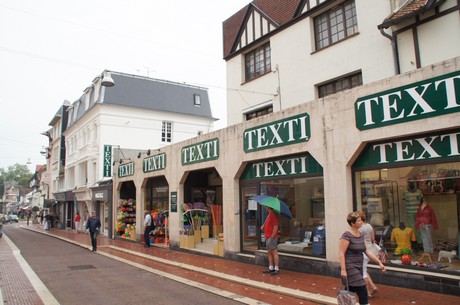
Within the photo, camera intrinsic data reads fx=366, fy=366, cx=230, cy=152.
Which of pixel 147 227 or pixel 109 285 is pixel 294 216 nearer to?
pixel 109 285

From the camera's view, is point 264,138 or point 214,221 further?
point 214,221

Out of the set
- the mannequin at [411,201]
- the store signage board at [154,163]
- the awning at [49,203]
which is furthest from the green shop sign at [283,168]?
the awning at [49,203]

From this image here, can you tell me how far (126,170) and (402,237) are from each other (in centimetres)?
1541

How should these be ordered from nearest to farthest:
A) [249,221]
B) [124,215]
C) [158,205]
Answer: [249,221] → [158,205] → [124,215]

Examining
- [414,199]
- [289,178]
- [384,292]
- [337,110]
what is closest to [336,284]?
[384,292]

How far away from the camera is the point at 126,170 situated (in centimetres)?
2022

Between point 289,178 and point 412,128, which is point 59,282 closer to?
point 289,178

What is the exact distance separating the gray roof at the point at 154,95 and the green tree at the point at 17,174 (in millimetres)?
97299

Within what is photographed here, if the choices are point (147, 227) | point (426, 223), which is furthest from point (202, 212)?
point (426, 223)

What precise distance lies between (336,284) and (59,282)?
668 cm

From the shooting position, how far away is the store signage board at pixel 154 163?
16.6m

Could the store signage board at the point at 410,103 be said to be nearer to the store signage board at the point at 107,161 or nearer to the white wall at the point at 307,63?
the white wall at the point at 307,63

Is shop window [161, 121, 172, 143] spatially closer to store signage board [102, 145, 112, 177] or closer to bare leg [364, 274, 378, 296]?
store signage board [102, 145, 112, 177]

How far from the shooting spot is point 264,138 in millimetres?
10992
